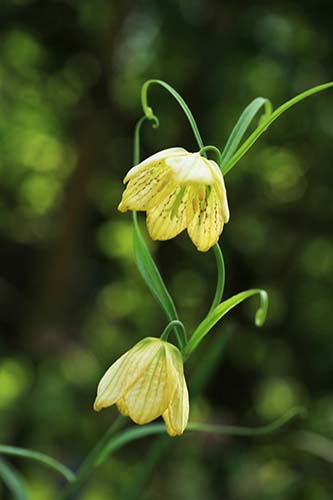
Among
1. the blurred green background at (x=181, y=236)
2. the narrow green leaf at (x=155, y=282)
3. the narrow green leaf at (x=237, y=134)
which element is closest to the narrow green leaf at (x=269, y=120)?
the narrow green leaf at (x=237, y=134)

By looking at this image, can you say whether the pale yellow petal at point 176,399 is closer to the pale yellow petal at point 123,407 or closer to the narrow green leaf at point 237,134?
the pale yellow petal at point 123,407

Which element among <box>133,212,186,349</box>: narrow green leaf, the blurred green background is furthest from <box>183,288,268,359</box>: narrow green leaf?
the blurred green background

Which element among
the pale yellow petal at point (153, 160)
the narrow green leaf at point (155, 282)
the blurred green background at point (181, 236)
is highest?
the pale yellow petal at point (153, 160)

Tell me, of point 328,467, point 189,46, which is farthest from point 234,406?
point 189,46

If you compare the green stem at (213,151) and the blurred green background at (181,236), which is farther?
the blurred green background at (181,236)

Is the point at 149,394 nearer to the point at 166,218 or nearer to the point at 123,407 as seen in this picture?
the point at 123,407

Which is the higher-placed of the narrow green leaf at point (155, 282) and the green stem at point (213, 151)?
the green stem at point (213, 151)

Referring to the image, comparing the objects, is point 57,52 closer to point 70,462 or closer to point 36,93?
point 36,93
